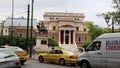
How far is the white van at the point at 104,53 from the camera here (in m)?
22.0

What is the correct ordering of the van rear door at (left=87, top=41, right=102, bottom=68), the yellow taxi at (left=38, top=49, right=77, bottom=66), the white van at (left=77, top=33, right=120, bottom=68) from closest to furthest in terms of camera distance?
the white van at (left=77, top=33, right=120, bottom=68) → the van rear door at (left=87, top=41, right=102, bottom=68) → the yellow taxi at (left=38, top=49, right=77, bottom=66)

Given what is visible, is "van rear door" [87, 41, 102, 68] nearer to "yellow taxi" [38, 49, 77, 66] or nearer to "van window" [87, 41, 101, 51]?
"van window" [87, 41, 101, 51]

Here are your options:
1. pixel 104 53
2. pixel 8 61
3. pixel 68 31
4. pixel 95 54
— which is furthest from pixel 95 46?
pixel 68 31

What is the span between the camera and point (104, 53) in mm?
22688

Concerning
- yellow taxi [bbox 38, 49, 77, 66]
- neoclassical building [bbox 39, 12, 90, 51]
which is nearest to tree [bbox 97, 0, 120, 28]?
yellow taxi [bbox 38, 49, 77, 66]

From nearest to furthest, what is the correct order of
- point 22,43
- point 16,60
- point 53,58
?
point 16,60 < point 53,58 < point 22,43

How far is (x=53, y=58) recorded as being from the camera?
34.8 m

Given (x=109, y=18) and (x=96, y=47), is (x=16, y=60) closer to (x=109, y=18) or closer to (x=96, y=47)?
(x=96, y=47)

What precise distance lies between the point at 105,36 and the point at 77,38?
112560 millimetres

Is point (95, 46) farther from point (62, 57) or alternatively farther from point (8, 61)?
point (62, 57)

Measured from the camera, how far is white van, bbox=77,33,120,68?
22.0 m

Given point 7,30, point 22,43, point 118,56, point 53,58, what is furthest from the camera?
point 7,30

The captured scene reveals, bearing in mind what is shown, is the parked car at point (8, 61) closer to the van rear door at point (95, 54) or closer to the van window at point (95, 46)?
the van rear door at point (95, 54)

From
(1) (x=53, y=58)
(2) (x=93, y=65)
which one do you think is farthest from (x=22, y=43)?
(2) (x=93, y=65)
